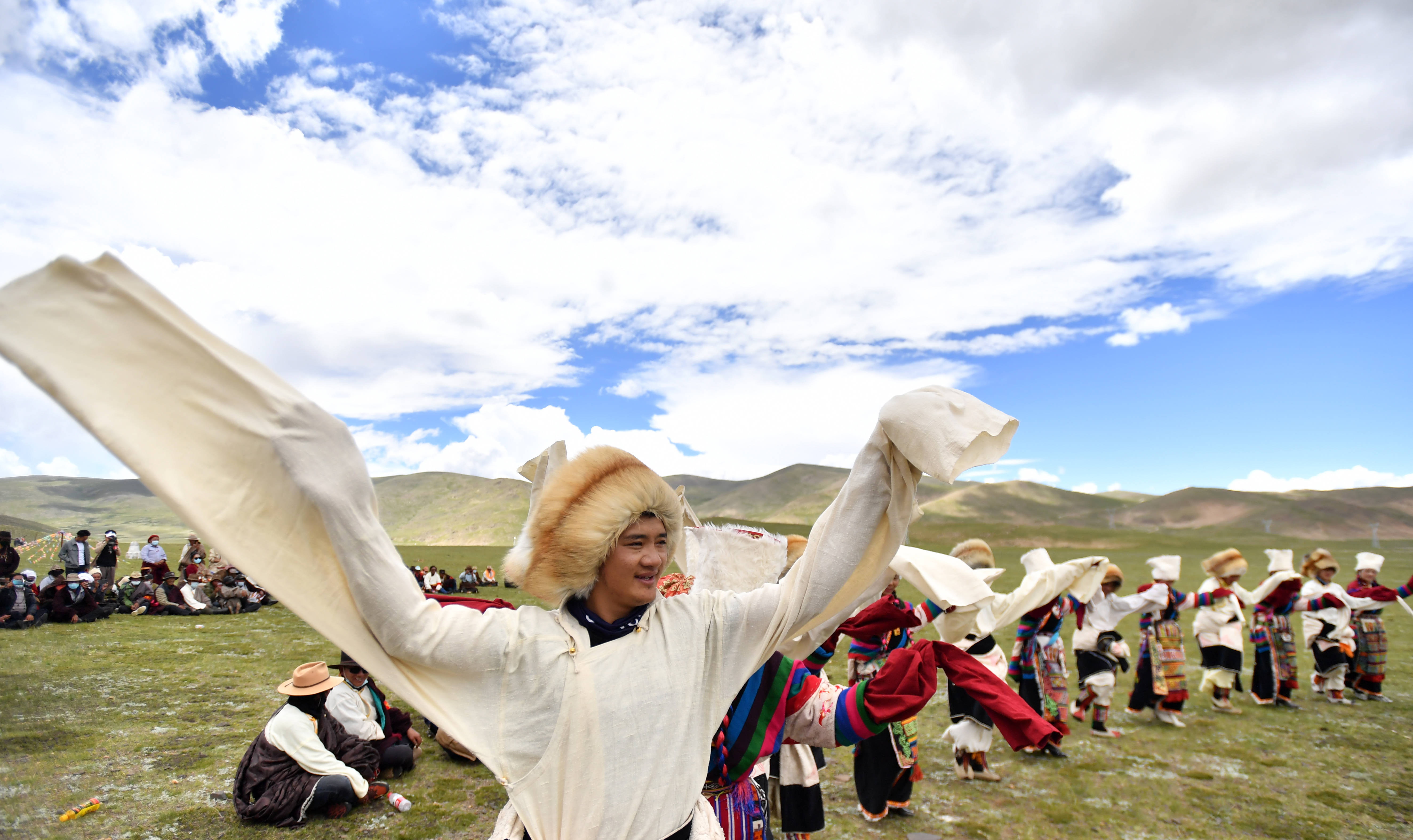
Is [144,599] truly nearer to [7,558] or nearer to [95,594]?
[95,594]

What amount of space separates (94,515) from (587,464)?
172m

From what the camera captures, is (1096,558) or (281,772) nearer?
(281,772)

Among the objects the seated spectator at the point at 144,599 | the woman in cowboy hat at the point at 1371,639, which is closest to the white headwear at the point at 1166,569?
the woman in cowboy hat at the point at 1371,639

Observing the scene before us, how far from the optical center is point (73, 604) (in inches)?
525

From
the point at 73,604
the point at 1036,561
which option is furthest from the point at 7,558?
the point at 1036,561

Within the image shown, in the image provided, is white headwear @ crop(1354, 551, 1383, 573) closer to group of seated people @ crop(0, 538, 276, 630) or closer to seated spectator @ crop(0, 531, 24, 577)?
group of seated people @ crop(0, 538, 276, 630)

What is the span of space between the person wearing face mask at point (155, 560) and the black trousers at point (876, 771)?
55.2ft

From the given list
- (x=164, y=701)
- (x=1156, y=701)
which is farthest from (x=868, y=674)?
(x=164, y=701)

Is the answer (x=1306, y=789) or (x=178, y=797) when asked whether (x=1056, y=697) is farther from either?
(x=178, y=797)

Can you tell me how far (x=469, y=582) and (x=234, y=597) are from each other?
948 centimetres

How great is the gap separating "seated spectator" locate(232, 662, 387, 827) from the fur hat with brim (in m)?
4.98

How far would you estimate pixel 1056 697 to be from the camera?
799cm

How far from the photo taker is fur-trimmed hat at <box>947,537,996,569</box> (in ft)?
23.2

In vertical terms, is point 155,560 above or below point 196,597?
above
